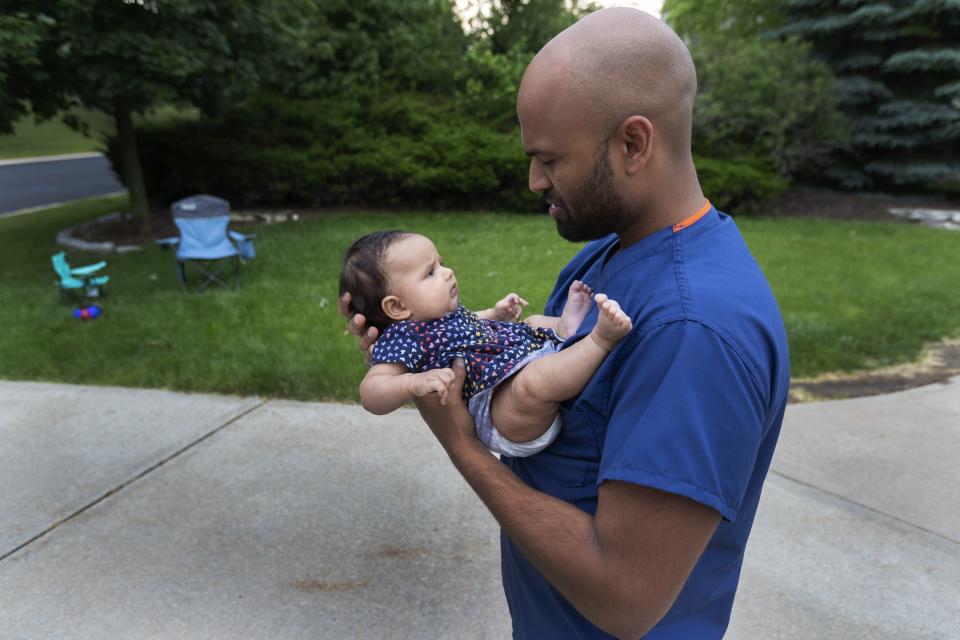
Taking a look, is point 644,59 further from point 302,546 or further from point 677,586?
point 302,546

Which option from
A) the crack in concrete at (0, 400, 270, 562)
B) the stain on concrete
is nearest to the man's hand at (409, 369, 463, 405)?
the stain on concrete

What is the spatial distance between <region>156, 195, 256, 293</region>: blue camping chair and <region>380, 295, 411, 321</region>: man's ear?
569cm

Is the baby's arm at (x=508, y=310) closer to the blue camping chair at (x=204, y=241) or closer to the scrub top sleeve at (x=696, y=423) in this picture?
the scrub top sleeve at (x=696, y=423)

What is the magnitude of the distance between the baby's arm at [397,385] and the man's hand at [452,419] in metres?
0.02

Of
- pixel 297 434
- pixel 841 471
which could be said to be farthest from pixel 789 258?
pixel 297 434

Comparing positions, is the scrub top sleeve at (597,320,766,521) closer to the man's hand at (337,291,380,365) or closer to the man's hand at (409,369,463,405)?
the man's hand at (409,369,463,405)

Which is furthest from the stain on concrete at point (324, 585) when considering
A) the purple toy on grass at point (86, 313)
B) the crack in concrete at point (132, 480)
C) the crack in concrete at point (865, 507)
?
the purple toy on grass at point (86, 313)

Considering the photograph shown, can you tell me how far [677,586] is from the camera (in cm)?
107

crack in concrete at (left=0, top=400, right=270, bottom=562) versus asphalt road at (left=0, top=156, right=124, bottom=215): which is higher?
crack in concrete at (left=0, top=400, right=270, bottom=562)

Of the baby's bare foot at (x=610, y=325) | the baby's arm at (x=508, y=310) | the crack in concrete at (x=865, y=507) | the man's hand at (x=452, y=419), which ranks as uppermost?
the baby's bare foot at (x=610, y=325)

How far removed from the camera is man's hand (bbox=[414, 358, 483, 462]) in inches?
54.8

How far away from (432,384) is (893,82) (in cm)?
1448

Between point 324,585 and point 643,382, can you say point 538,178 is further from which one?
point 324,585

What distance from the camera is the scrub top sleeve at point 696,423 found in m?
0.98
